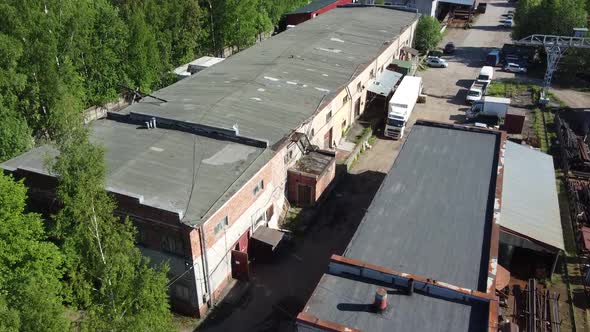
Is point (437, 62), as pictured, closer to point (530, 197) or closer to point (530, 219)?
point (530, 197)

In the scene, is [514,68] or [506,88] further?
[514,68]

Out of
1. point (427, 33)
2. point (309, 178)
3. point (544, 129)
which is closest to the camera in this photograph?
point (309, 178)

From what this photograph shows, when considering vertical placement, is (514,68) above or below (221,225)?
below

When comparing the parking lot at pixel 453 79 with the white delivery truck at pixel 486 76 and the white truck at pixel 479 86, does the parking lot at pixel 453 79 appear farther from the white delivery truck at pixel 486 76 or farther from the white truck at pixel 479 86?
the white delivery truck at pixel 486 76

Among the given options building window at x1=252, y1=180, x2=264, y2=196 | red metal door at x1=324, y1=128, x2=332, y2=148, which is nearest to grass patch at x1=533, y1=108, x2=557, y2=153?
red metal door at x1=324, y1=128, x2=332, y2=148

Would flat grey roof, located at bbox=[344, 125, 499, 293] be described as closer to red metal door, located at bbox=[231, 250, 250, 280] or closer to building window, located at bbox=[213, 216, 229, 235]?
building window, located at bbox=[213, 216, 229, 235]

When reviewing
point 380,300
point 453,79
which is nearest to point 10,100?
point 380,300
